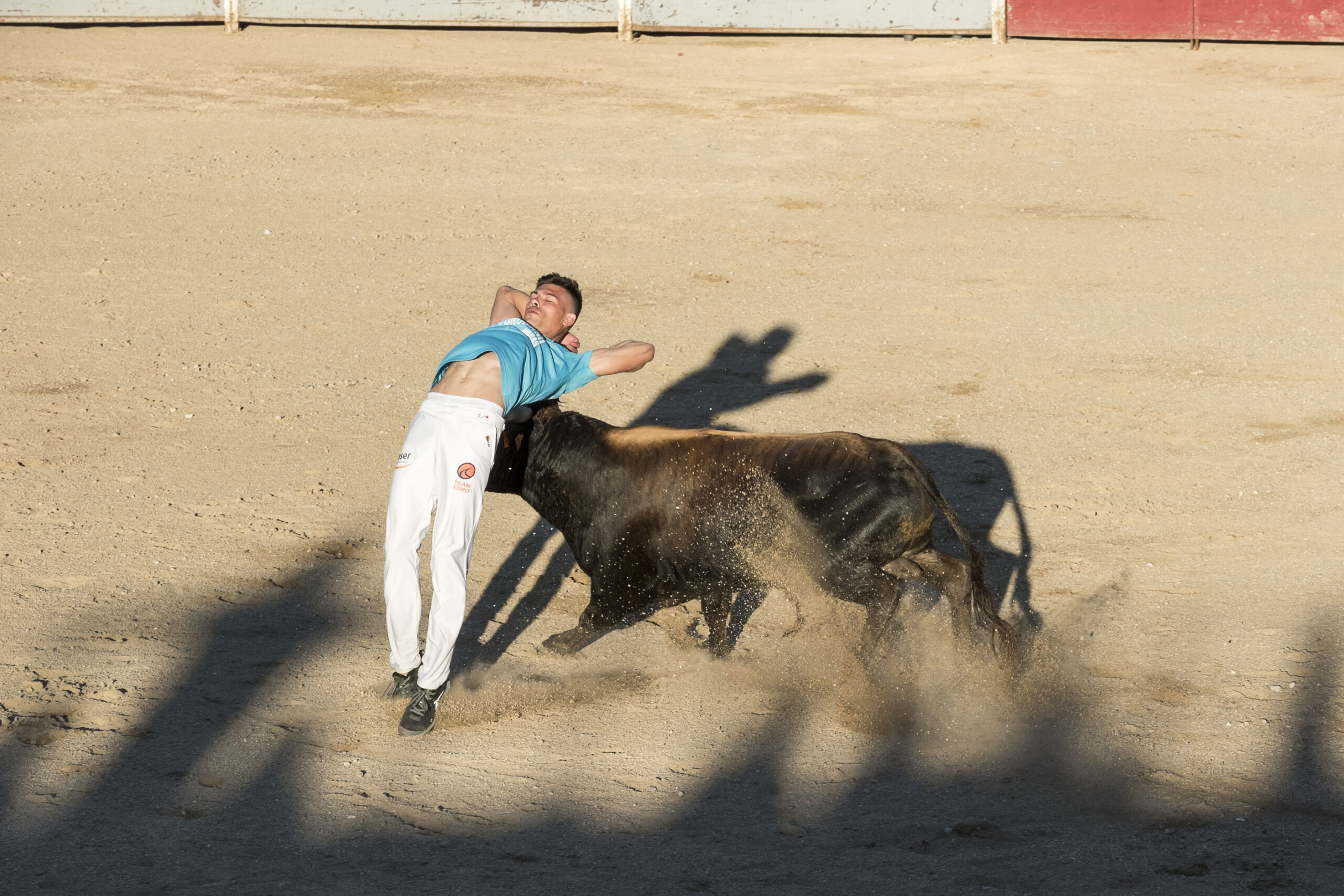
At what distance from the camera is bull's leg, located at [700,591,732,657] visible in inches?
240

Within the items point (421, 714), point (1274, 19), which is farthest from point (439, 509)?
point (1274, 19)

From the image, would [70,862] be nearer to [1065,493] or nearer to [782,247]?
[1065,493]

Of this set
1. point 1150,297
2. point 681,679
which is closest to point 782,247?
point 1150,297

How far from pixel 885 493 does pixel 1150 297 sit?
6367 millimetres

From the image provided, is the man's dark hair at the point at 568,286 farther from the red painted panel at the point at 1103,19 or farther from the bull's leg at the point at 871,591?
the red painted panel at the point at 1103,19

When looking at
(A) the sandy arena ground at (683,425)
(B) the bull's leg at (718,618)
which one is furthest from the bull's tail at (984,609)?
(B) the bull's leg at (718,618)

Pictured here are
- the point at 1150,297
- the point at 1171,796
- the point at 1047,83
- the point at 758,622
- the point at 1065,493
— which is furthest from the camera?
the point at 1047,83

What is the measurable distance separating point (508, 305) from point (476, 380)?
95 cm

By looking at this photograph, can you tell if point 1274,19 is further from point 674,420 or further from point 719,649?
point 719,649

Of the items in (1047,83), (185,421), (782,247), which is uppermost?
(1047,83)

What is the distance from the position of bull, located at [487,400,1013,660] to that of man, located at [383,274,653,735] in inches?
14.6

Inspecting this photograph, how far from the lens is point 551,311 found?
5.91 meters

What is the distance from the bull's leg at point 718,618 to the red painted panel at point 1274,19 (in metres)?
13.3

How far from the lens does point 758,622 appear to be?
6.60 m
